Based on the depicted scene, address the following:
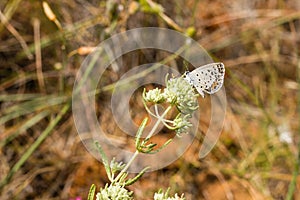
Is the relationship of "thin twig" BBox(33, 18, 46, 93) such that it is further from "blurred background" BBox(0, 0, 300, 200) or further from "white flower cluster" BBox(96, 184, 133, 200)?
"white flower cluster" BBox(96, 184, 133, 200)

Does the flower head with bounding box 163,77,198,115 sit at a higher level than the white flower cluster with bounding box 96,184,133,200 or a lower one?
higher

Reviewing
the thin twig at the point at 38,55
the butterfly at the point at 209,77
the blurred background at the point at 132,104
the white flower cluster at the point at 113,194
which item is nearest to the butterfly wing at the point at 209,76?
the butterfly at the point at 209,77

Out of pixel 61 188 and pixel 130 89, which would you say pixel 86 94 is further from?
pixel 61 188

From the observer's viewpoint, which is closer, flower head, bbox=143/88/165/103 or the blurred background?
flower head, bbox=143/88/165/103

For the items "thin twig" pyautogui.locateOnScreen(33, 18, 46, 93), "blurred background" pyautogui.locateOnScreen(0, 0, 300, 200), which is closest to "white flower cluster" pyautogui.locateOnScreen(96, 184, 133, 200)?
"blurred background" pyautogui.locateOnScreen(0, 0, 300, 200)

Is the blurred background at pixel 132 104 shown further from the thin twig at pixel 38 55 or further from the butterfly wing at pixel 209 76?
the butterfly wing at pixel 209 76

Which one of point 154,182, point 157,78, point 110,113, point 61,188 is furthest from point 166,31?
point 61,188

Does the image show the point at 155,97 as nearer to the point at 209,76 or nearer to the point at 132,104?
the point at 209,76
